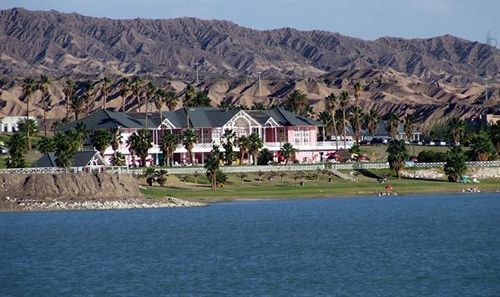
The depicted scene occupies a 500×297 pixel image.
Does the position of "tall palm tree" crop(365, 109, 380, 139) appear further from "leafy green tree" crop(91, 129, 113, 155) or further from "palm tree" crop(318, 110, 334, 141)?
"leafy green tree" crop(91, 129, 113, 155)

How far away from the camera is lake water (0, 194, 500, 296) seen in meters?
50.8

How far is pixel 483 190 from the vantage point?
124 metres

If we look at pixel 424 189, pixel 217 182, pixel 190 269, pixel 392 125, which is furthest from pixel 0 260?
pixel 392 125

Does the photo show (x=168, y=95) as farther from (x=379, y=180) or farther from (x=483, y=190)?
(x=483, y=190)

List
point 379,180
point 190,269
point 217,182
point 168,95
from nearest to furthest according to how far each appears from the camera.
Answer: point 190,269 → point 217,182 → point 379,180 → point 168,95

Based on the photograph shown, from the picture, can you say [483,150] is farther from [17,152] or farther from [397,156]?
[17,152]

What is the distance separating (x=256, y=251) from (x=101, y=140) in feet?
216

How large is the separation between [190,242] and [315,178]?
187 ft

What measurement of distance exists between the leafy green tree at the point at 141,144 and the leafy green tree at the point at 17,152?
12568mm

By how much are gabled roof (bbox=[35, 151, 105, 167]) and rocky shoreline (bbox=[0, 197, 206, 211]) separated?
970 centimetres

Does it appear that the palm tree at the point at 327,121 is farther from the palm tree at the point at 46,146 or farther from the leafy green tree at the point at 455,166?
the palm tree at the point at 46,146

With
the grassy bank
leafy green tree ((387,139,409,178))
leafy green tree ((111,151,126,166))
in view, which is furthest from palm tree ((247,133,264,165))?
leafy green tree ((387,139,409,178))

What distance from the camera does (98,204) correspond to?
333 feet

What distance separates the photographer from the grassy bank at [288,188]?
11219 cm
